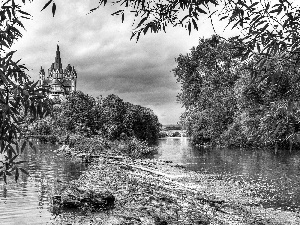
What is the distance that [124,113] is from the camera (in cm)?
7019

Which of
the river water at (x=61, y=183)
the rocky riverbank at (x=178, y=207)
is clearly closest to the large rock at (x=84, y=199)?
the rocky riverbank at (x=178, y=207)

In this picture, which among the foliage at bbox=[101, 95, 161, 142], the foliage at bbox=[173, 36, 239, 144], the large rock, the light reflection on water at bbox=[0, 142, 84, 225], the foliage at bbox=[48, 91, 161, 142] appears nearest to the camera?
the light reflection on water at bbox=[0, 142, 84, 225]

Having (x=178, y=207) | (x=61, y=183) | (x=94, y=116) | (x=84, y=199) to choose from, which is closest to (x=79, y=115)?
(x=94, y=116)

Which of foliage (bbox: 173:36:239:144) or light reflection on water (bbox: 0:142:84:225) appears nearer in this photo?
light reflection on water (bbox: 0:142:84:225)

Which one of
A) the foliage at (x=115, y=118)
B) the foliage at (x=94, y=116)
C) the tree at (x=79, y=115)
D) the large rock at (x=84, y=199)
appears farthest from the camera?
the tree at (x=79, y=115)

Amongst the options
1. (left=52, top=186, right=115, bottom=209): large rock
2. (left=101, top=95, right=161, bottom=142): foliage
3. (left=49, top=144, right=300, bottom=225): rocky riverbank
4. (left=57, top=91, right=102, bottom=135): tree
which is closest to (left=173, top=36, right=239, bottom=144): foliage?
(left=101, top=95, right=161, bottom=142): foliage

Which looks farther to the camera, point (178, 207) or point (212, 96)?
point (212, 96)

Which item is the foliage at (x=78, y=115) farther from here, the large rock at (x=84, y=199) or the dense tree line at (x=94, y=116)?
the large rock at (x=84, y=199)

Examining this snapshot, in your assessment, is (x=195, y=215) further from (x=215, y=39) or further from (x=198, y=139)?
(x=198, y=139)

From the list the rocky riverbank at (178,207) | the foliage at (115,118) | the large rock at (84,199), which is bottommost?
the rocky riverbank at (178,207)

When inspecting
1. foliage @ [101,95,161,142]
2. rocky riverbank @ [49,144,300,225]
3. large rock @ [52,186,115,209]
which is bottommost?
rocky riverbank @ [49,144,300,225]

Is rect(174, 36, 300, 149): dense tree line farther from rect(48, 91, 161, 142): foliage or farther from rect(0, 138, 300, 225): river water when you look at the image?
rect(0, 138, 300, 225): river water

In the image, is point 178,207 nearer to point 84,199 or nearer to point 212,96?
point 84,199

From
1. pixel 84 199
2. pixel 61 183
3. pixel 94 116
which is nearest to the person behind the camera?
pixel 84 199
